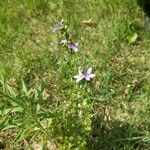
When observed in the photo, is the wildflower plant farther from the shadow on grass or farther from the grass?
the shadow on grass

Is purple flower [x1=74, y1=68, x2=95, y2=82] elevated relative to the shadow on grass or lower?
elevated

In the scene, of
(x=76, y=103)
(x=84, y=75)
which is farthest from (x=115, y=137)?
(x=84, y=75)

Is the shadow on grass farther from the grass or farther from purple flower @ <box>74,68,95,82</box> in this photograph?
purple flower @ <box>74,68,95,82</box>

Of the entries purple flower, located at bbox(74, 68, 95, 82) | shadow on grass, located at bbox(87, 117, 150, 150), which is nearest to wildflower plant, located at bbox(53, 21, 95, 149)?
purple flower, located at bbox(74, 68, 95, 82)

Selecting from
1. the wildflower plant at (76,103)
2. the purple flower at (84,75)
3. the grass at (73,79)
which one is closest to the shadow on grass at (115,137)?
the grass at (73,79)

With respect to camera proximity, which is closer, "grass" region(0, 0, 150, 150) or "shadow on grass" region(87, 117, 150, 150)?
"grass" region(0, 0, 150, 150)

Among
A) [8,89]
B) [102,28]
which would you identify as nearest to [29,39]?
[102,28]

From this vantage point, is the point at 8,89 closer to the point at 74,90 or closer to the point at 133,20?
the point at 74,90

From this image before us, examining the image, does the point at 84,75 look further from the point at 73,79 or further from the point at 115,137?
the point at 115,137
